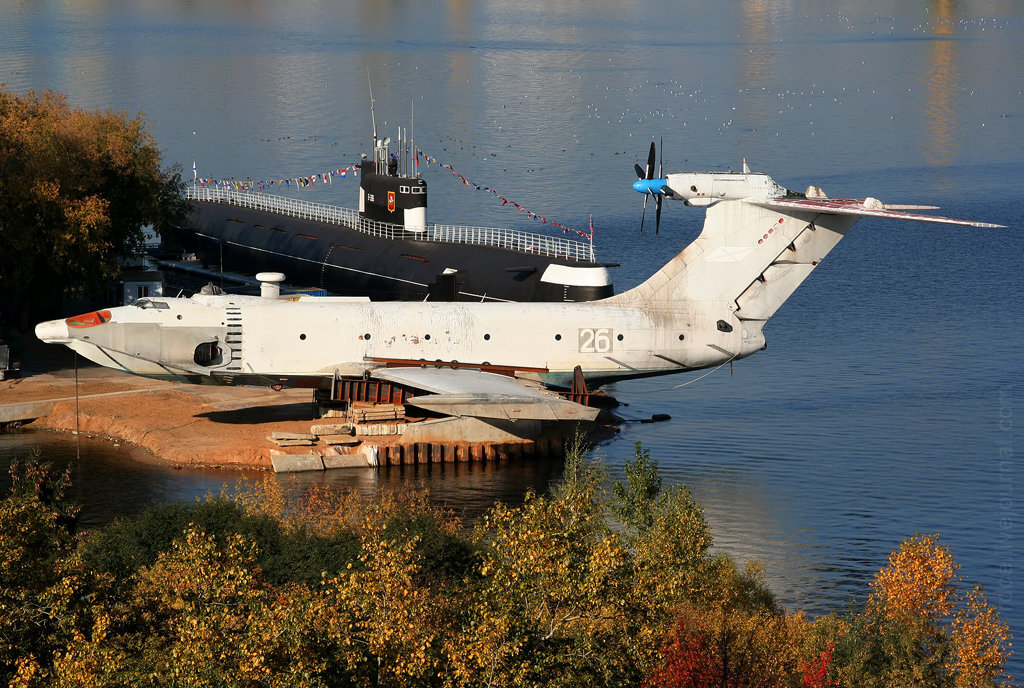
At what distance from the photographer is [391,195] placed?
3110 inches

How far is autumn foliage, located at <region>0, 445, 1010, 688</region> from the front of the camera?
22.4 meters

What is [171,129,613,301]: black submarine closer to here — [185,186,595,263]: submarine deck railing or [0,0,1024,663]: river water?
[185,186,595,263]: submarine deck railing

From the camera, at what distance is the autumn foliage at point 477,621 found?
2244cm

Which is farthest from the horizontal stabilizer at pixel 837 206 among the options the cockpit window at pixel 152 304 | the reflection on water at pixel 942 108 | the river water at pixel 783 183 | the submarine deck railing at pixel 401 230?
the reflection on water at pixel 942 108

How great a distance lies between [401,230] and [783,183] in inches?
1921

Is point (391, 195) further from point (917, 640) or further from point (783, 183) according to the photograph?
point (917, 640)

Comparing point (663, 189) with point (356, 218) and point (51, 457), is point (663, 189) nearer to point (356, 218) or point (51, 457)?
point (51, 457)

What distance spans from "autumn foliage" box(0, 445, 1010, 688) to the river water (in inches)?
311

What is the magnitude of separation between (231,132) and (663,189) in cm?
10180

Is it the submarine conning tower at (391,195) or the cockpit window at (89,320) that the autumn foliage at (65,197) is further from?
the submarine conning tower at (391,195)

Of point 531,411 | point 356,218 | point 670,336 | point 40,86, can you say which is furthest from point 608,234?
point 40,86

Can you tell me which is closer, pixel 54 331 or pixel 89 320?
pixel 54 331

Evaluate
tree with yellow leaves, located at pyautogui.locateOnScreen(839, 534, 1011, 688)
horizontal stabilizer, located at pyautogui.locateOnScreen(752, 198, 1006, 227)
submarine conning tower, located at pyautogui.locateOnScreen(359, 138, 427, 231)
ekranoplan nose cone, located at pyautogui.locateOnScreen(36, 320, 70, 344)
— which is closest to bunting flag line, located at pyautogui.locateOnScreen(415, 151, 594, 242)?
submarine conning tower, located at pyautogui.locateOnScreen(359, 138, 427, 231)

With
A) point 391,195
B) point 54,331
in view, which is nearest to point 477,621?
point 54,331
